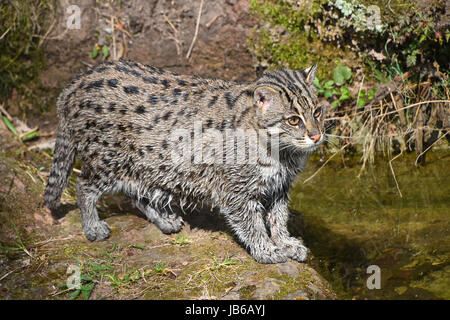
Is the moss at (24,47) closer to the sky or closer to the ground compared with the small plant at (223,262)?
closer to the sky

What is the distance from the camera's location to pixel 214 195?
539cm

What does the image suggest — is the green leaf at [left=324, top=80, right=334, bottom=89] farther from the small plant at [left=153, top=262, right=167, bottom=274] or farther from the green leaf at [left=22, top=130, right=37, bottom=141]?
the green leaf at [left=22, top=130, right=37, bottom=141]

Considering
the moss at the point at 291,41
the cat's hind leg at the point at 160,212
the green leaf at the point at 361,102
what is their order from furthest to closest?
the moss at the point at 291,41 → the green leaf at the point at 361,102 → the cat's hind leg at the point at 160,212

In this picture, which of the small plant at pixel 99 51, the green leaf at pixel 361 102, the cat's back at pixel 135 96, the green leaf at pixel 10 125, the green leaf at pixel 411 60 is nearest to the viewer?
the cat's back at pixel 135 96

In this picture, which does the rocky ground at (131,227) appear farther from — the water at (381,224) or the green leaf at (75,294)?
the water at (381,224)

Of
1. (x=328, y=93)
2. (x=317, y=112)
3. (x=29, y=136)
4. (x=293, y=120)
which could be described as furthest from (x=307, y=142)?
(x=29, y=136)

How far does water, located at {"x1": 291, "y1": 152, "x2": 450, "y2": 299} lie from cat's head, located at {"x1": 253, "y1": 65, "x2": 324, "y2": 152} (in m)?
1.24

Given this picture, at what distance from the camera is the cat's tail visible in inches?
225

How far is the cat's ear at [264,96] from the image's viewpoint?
4871mm

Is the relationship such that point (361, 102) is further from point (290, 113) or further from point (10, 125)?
point (10, 125)

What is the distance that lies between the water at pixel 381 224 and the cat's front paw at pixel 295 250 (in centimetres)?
25

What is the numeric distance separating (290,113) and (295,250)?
1303mm

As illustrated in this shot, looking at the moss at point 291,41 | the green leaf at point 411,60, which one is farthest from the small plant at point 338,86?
the green leaf at point 411,60
